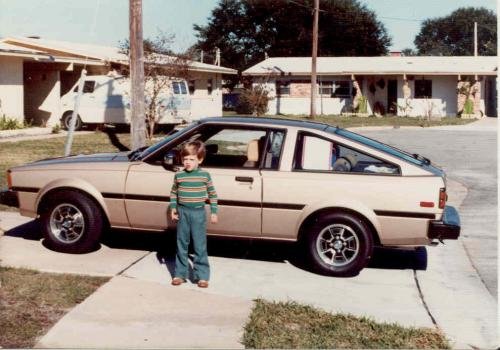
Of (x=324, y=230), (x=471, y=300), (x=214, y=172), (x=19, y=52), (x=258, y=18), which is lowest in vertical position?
(x=471, y=300)

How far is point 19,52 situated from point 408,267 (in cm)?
1765

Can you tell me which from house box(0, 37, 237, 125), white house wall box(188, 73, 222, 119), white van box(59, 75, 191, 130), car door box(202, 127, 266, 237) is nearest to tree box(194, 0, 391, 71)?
white house wall box(188, 73, 222, 119)

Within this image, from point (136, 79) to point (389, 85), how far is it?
96.7 ft

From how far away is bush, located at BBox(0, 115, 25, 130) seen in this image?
67.9 ft

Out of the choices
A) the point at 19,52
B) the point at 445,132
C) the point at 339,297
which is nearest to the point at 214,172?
the point at 339,297

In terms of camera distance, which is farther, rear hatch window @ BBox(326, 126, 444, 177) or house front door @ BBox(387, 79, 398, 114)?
house front door @ BBox(387, 79, 398, 114)

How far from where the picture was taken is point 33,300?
5.34 meters

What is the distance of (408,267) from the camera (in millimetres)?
6992

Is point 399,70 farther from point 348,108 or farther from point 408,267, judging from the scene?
point 408,267

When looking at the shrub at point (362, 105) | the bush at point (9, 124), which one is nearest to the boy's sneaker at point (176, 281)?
the bush at point (9, 124)

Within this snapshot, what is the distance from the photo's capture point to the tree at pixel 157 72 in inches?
841

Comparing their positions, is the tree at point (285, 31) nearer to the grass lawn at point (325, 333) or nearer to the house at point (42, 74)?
→ the house at point (42, 74)

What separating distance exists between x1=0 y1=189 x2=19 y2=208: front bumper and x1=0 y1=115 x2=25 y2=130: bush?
1438 centimetres

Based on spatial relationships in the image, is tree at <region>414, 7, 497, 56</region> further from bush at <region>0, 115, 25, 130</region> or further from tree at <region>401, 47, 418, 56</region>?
bush at <region>0, 115, 25, 130</region>
